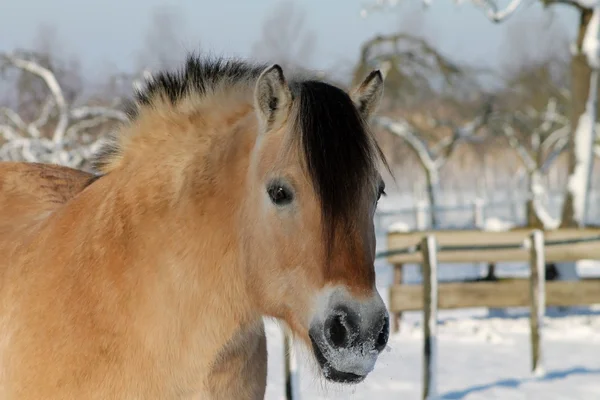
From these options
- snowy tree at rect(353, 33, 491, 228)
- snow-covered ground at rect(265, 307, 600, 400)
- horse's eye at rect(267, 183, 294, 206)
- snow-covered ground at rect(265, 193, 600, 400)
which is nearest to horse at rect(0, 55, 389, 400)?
horse's eye at rect(267, 183, 294, 206)

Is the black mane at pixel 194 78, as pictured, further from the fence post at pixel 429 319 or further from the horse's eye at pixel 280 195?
the fence post at pixel 429 319

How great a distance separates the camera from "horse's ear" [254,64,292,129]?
2559mm

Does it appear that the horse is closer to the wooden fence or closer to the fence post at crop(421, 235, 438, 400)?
the fence post at crop(421, 235, 438, 400)

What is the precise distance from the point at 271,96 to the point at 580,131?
38.2ft

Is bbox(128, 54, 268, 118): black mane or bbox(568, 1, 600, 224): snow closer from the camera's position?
bbox(128, 54, 268, 118): black mane

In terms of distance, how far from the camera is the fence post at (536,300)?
316 inches

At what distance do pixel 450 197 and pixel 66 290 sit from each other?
47615mm

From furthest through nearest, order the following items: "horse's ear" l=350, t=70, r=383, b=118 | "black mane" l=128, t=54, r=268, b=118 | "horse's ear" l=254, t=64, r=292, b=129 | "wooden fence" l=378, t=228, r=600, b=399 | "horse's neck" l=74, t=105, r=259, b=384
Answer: "wooden fence" l=378, t=228, r=600, b=399, "black mane" l=128, t=54, r=268, b=118, "horse's ear" l=350, t=70, r=383, b=118, "horse's neck" l=74, t=105, r=259, b=384, "horse's ear" l=254, t=64, r=292, b=129

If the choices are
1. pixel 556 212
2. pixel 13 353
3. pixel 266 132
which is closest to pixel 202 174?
pixel 266 132

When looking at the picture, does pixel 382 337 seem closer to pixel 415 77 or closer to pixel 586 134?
pixel 586 134

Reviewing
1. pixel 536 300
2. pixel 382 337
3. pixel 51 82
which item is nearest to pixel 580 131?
pixel 536 300

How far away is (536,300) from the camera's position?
325 inches

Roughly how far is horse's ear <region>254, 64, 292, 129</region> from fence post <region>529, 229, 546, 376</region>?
20.5 ft

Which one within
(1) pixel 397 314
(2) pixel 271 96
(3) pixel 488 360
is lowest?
(3) pixel 488 360
